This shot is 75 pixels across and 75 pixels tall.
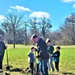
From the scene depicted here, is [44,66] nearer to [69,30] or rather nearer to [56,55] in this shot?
[56,55]

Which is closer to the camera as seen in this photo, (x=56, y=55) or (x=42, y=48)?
(x=42, y=48)

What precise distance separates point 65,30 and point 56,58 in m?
84.3

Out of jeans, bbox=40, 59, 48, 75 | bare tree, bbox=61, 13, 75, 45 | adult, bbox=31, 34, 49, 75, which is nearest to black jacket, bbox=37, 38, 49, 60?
adult, bbox=31, 34, 49, 75

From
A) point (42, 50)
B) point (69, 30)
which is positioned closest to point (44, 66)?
point (42, 50)

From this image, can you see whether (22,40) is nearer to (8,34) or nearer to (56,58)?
(8,34)

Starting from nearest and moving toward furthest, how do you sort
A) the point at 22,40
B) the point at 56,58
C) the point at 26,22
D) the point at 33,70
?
1. the point at 33,70
2. the point at 56,58
3. the point at 26,22
4. the point at 22,40

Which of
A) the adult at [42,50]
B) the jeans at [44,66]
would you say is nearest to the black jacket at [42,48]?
the adult at [42,50]

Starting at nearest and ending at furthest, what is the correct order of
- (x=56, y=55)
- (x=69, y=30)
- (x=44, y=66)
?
(x=44, y=66), (x=56, y=55), (x=69, y=30)

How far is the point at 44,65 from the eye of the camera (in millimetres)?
10328

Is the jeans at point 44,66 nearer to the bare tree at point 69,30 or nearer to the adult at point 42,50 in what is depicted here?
the adult at point 42,50

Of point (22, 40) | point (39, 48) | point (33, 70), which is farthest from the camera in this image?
point (22, 40)

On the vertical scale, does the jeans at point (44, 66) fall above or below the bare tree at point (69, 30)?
below

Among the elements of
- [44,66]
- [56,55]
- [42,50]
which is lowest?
[44,66]

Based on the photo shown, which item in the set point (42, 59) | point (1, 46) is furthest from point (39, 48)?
point (1, 46)
